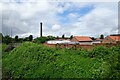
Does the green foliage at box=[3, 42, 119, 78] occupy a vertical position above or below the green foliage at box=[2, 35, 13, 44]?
below

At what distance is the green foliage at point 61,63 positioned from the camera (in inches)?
407

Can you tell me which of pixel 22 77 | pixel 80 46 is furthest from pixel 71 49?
pixel 22 77

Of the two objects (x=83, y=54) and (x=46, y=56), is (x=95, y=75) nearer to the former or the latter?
(x=83, y=54)

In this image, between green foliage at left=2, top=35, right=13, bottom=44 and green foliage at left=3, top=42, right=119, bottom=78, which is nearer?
green foliage at left=3, top=42, right=119, bottom=78

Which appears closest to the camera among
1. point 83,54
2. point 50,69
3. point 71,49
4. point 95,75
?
point 95,75

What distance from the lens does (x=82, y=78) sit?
32.9 feet

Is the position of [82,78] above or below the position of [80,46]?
below

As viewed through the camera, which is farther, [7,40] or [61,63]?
[7,40]

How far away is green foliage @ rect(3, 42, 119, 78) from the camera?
1033 cm

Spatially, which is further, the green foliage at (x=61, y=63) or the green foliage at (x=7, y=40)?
the green foliage at (x=7, y=40)

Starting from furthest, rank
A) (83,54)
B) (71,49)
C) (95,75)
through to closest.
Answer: (71,49)
(83,54)
(95,75)

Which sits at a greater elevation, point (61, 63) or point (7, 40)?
point (7, 40)

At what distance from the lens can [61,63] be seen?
1163 centimetres

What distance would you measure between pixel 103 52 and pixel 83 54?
3.82 feet
